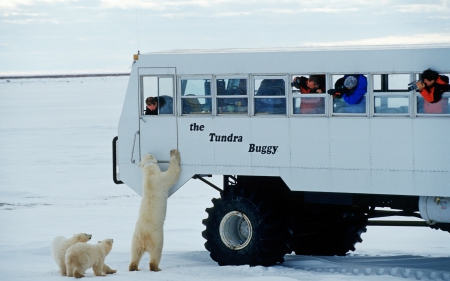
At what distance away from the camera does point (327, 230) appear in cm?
1169

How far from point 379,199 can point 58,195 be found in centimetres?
1046

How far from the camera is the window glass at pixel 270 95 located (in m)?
10.0

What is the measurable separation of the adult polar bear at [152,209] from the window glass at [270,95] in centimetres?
137

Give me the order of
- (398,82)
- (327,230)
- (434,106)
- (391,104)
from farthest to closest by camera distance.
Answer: (327,230)
(398,82)
(391,104)
(434,106)

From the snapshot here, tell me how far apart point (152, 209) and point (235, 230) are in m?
1.27

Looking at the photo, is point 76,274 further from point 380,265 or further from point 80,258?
point 380,265

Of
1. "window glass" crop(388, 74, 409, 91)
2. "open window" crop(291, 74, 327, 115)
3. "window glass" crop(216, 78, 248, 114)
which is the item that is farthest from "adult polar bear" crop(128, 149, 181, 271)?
"window glass" crop(388, 74, 409, 91)

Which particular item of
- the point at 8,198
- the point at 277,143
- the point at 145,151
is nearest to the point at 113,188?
the point at 8,198

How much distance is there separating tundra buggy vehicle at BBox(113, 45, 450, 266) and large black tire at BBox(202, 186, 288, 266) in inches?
0.6

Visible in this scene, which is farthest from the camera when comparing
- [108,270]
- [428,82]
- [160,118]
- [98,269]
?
[160,118]

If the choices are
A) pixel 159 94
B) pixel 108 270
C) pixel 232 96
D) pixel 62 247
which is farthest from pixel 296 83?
pixel 62 247

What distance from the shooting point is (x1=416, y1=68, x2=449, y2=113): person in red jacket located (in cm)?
915

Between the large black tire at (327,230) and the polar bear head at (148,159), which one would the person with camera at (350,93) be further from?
the polar bear head at (148,159)

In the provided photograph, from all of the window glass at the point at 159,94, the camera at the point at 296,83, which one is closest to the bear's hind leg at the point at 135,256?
the window glass at the point at 159,94
